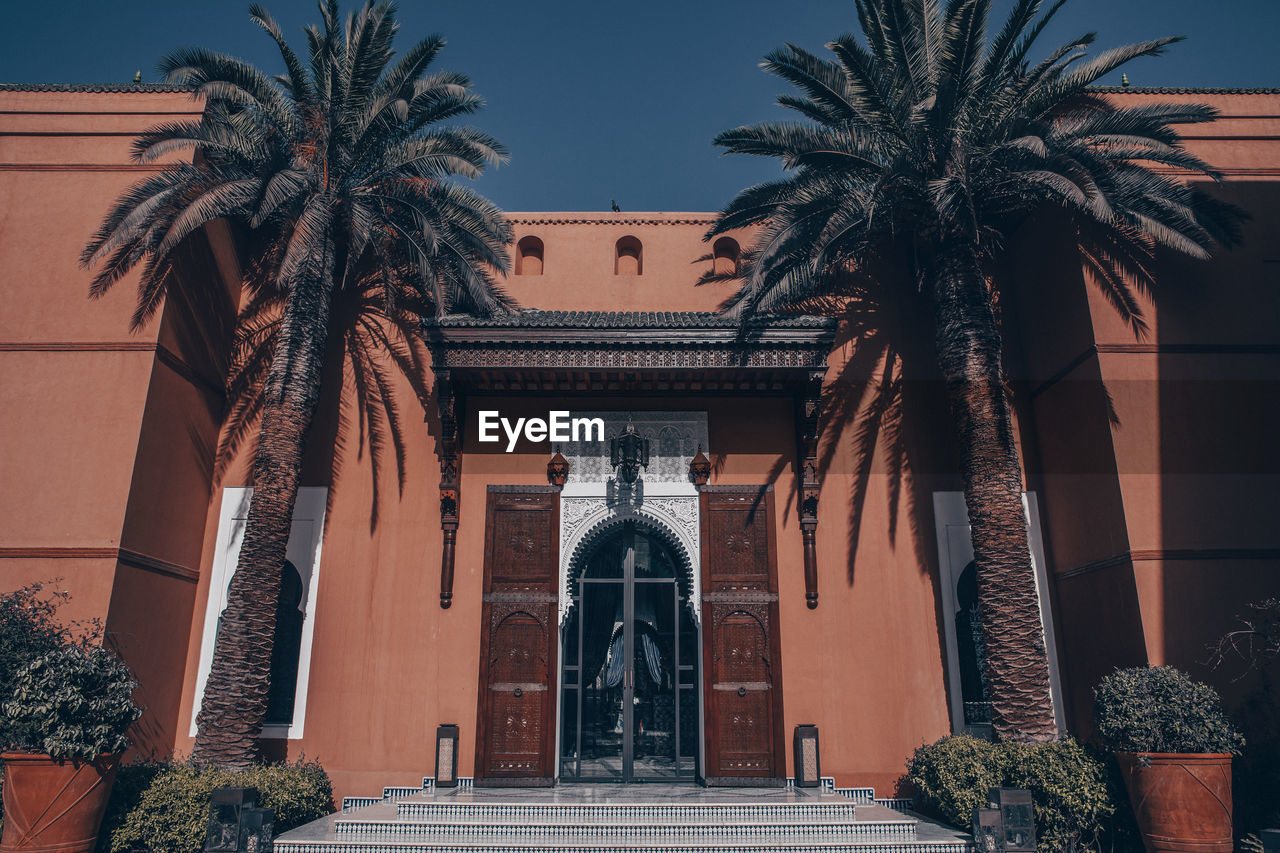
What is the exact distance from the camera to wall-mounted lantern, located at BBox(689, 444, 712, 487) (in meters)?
9.82

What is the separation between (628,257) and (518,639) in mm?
5215

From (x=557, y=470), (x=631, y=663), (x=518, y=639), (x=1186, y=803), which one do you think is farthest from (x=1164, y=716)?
(x=557, y=470)

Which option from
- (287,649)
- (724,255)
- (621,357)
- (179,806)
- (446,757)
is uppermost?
(724,255)

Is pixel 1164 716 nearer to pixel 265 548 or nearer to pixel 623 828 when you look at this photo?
pixel 623 828

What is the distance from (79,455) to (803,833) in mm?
7997

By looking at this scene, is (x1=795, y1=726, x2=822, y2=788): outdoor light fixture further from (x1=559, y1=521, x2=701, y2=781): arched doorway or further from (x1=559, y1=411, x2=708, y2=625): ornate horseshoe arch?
(x1=559, y1=411, x2=708, y2=625): ornate horseshoe arch

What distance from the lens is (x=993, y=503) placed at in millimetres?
8352

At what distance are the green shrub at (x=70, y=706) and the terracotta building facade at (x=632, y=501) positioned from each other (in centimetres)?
147

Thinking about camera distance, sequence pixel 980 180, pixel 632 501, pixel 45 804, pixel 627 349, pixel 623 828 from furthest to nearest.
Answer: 1. pixel 632 501
2. pixel 627 349
3. pixel 980 180
4. pixel 623 828
5. pixel 45 804

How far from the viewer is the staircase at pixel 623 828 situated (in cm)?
720

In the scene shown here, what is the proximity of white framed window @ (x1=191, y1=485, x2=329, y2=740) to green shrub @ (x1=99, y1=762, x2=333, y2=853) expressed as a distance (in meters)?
1.46

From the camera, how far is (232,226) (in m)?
10.2

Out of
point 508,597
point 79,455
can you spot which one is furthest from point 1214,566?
point 79,455

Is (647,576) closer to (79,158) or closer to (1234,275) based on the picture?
(1234,275)
